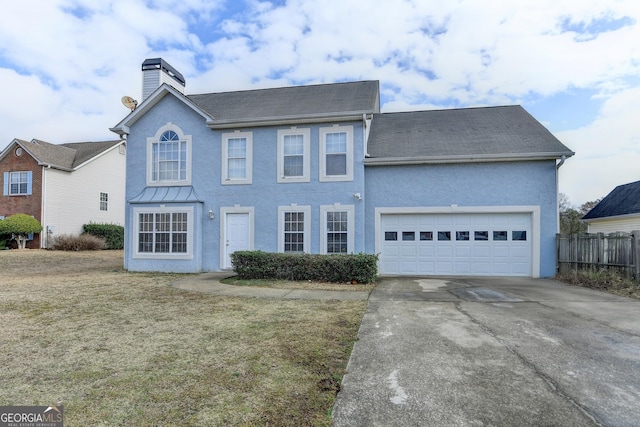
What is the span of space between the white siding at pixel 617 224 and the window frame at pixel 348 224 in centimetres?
1389

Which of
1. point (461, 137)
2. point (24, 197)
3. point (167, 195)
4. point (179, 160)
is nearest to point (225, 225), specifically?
point (167, 195)

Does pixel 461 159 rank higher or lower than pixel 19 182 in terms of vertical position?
lower

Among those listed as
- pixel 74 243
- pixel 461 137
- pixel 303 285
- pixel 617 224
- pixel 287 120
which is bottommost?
pixel 303 285

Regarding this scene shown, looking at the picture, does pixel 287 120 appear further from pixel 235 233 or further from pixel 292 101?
pixel 235 233

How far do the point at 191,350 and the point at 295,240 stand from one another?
8283 millimetres

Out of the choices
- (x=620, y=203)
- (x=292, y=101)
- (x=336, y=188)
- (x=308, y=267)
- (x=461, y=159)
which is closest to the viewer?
(x=308, y=267)

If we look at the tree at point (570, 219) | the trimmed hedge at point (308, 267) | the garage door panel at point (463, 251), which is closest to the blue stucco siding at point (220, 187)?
the trimmed hedge at point (308, 267)

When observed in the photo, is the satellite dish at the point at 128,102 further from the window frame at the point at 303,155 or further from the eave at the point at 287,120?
the window frame at the point at 303,155

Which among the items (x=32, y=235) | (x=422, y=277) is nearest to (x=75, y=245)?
(x=32, y=235)

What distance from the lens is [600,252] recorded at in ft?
34.1

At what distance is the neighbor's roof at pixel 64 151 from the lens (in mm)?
22109

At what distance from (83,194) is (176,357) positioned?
25.3 meters

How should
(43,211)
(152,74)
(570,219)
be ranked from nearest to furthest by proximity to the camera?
1. (152,74)
2. (43,211)
3. (570,219)

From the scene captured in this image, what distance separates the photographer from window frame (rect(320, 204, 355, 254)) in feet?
40.0
